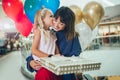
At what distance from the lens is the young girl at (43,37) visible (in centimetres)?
222

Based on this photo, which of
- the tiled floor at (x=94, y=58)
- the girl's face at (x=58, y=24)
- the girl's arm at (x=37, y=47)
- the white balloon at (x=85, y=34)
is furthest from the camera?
the white balloon at (x=85, y=34)

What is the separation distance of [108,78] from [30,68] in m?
1.12

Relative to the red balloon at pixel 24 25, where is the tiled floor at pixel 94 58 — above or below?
below

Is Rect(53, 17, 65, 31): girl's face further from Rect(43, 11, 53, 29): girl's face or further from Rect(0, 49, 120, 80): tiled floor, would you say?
Rect(0, 49, 120, 80): tiled floor

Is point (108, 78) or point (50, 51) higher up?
point (50, 51)

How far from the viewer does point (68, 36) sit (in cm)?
232

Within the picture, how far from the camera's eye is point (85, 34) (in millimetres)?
2572

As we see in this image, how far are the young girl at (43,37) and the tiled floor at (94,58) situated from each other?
0.97ft

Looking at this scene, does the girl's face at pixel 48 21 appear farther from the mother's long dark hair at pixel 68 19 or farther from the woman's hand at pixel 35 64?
the woman's hand at pixel 35 64

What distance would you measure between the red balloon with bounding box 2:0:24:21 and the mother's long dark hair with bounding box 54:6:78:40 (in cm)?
41

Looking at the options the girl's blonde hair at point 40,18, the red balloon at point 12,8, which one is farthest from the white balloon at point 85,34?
the red balloon at point 12,8

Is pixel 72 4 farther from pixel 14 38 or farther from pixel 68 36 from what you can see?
pixel 14 38

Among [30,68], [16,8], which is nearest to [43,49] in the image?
[30,68]

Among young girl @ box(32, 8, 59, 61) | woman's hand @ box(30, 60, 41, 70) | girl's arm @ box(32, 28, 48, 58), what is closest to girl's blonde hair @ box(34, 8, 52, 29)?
young girl @ box(32, 8, 59, 61)
